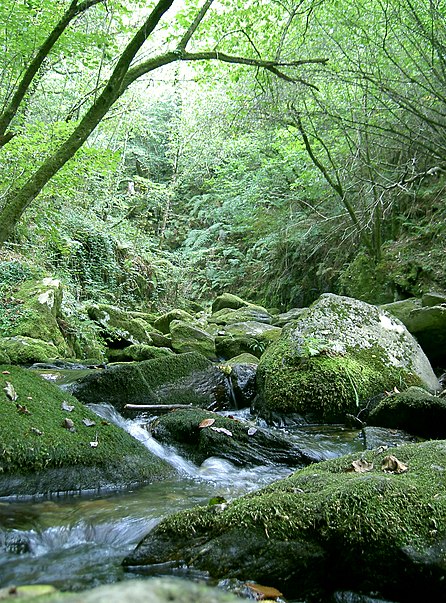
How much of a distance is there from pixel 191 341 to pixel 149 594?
29.2 feet

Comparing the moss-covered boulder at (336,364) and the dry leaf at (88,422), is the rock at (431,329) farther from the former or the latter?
the dry leaf at (88,422)

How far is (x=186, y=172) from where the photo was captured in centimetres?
2470

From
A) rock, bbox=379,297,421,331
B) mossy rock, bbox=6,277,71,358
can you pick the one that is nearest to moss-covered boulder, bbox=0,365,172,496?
mossy rock, bbox=6,277,71,358

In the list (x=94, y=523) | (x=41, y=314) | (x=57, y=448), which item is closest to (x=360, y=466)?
(x=94, y=523)

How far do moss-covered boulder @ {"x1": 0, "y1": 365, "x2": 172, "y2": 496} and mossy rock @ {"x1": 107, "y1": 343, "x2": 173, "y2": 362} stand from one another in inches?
171

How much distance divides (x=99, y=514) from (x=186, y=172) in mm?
23056

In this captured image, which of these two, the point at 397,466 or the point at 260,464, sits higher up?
the point at 397,466

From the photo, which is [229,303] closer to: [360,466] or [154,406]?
[154,406]

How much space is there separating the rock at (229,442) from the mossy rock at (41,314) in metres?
4.73

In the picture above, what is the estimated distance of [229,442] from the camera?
14.7 feet

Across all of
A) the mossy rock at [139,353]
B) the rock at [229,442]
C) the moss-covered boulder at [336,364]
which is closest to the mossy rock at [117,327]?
the mossy rock at [139,353]

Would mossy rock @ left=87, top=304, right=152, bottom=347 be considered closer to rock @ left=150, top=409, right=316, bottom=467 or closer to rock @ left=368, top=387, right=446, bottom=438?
rock @ left=150, top=409, right=316, bottom=467

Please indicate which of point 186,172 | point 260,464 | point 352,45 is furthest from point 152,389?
point 186,172

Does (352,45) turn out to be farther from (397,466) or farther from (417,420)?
(397,466)
